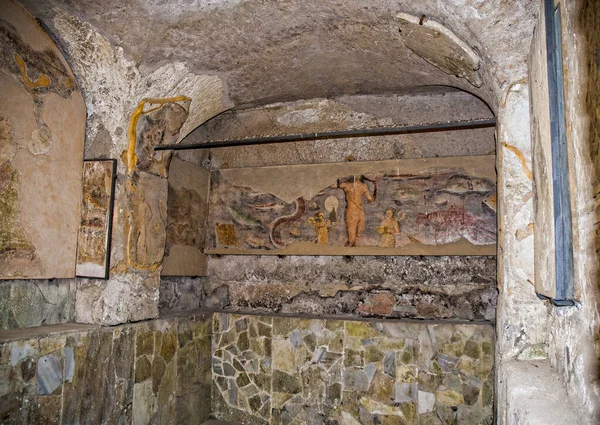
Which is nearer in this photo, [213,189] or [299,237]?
[299,237]

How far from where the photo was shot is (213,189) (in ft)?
21.3

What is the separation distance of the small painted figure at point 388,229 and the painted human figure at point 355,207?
0.23 meters

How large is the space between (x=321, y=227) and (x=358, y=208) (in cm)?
51

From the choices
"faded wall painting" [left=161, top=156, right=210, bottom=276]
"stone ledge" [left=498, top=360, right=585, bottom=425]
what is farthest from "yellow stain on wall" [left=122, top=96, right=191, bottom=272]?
"stone ledge" [left=498, top=360, right=585, bottom=425]

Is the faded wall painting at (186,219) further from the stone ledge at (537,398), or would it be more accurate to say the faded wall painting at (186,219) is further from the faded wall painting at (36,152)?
the stone ledge at (537,398)

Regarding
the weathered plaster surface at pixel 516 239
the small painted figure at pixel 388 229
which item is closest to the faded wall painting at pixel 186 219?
the small painted figure at pixel 388 229

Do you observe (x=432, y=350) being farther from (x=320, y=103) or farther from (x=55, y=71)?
(x=55, y=71)

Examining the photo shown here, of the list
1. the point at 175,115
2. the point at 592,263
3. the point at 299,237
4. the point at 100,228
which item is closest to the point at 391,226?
the point at 299,237

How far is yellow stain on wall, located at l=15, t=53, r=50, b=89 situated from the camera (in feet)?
12.5

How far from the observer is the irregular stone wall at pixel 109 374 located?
3407 mm

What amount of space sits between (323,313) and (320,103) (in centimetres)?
259

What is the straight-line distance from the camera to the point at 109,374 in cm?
413

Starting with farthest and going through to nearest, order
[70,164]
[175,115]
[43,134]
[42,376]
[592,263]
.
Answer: [175,115], [70,164], [43,134], [42,376], [592,263]

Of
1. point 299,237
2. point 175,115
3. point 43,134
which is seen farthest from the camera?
point 299,237
